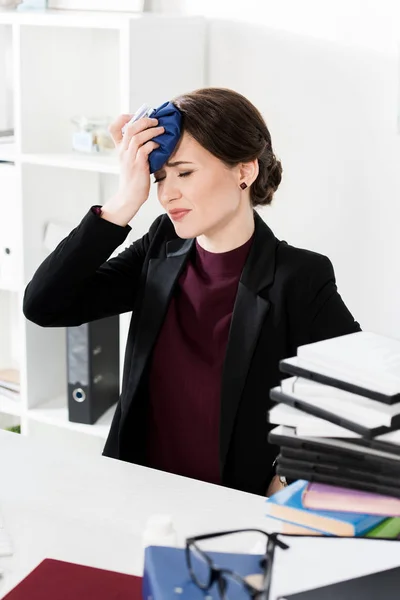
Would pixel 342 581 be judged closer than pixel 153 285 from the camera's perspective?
Yes

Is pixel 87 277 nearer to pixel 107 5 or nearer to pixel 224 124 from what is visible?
pixel 224 124

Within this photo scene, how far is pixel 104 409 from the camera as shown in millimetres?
3184

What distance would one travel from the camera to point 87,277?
80.7 inches

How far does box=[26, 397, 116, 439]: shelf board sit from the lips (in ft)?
4.08

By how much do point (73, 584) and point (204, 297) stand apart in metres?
0.75

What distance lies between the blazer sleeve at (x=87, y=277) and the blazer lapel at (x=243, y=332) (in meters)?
0.27

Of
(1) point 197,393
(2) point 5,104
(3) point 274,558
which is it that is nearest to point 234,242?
(1) point 197,393

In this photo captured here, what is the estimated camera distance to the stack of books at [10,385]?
10.8 ft

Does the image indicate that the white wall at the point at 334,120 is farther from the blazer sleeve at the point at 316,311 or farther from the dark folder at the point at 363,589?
the dark folder at the point at 363,589

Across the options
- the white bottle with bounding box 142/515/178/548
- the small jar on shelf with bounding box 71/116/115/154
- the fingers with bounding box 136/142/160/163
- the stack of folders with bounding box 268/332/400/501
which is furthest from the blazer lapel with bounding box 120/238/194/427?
the small jar on shelf with bounding box 71/116/115/154

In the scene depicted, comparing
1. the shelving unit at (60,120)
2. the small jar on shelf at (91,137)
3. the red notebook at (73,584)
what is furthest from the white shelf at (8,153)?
the red notebook at (73,584)

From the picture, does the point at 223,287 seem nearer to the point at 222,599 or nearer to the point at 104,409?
the point at 222,599

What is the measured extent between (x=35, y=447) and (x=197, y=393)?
33cm

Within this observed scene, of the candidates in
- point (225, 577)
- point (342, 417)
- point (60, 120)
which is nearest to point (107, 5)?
point (60, 120)
